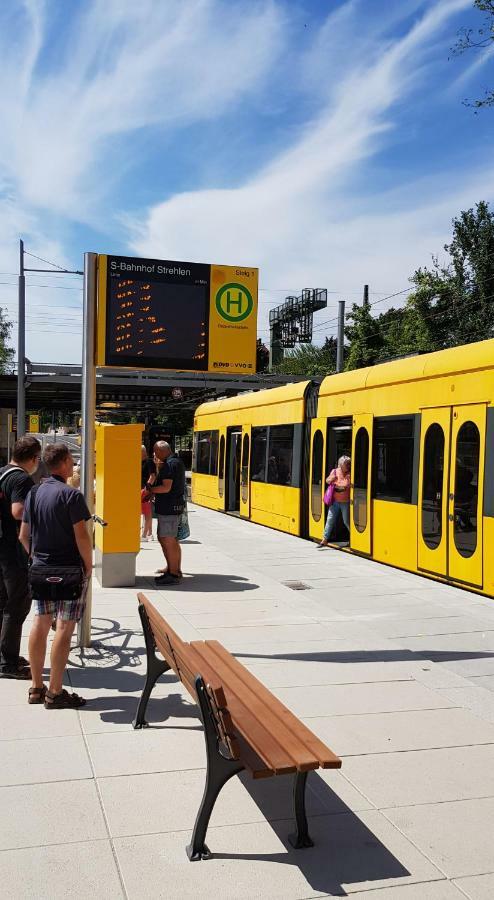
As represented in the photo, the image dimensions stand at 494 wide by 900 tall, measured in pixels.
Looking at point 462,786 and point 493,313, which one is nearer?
point 462,786

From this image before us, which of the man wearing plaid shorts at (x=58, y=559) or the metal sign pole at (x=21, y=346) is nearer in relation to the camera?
the man wearing plaid shorts at (x=58, y=559)

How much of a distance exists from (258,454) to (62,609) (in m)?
12.7

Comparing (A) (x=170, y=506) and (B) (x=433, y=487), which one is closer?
(A) (x=170, y=506)

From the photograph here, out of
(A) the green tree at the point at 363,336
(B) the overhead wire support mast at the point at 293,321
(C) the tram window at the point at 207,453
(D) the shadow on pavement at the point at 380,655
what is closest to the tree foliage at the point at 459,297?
(A) the green tree at the point at 363,336

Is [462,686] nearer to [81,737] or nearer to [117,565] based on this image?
[81,737]

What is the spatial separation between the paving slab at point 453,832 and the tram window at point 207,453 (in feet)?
59.2

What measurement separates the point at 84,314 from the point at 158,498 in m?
3.42

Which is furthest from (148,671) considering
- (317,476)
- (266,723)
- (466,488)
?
(317,476)

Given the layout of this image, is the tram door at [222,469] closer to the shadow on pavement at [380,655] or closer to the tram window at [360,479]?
the tram window at [360,479]

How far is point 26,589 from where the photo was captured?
5.57m

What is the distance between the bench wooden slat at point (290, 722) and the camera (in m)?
3.14

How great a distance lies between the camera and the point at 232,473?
2061 centimetres

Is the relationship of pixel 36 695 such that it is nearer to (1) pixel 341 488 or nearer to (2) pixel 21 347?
(1) pixel 341 488

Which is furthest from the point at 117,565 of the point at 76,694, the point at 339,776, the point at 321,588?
the point at 339,776
